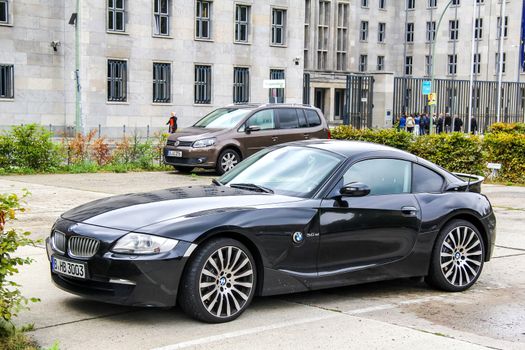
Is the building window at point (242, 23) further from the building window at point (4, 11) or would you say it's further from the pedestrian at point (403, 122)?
the building window at point (4, 11)

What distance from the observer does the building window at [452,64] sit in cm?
8025

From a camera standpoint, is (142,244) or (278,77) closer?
(142,244)

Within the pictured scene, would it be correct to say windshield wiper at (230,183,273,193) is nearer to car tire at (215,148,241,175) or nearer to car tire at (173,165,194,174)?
car tire at (215,148,241,175)

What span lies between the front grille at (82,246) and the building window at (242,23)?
42.6 metres

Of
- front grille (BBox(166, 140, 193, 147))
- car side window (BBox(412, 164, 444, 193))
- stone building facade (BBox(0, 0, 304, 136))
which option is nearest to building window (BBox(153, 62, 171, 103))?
stone building facade (BBox(0, 0, 304, 136))

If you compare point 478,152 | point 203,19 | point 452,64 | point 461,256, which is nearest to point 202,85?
point 203,19

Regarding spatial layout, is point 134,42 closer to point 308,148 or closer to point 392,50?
point 308,148

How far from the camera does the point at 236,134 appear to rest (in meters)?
20.8

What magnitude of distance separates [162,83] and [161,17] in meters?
3.63

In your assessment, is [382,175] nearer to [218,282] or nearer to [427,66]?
[218,282]

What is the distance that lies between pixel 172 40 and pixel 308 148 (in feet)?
126

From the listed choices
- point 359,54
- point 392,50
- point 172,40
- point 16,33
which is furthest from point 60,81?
point 392,50

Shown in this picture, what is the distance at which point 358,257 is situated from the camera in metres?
7.39

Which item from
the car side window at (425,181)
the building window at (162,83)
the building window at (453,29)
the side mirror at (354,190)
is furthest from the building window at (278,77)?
the side mirror at (354,190)
